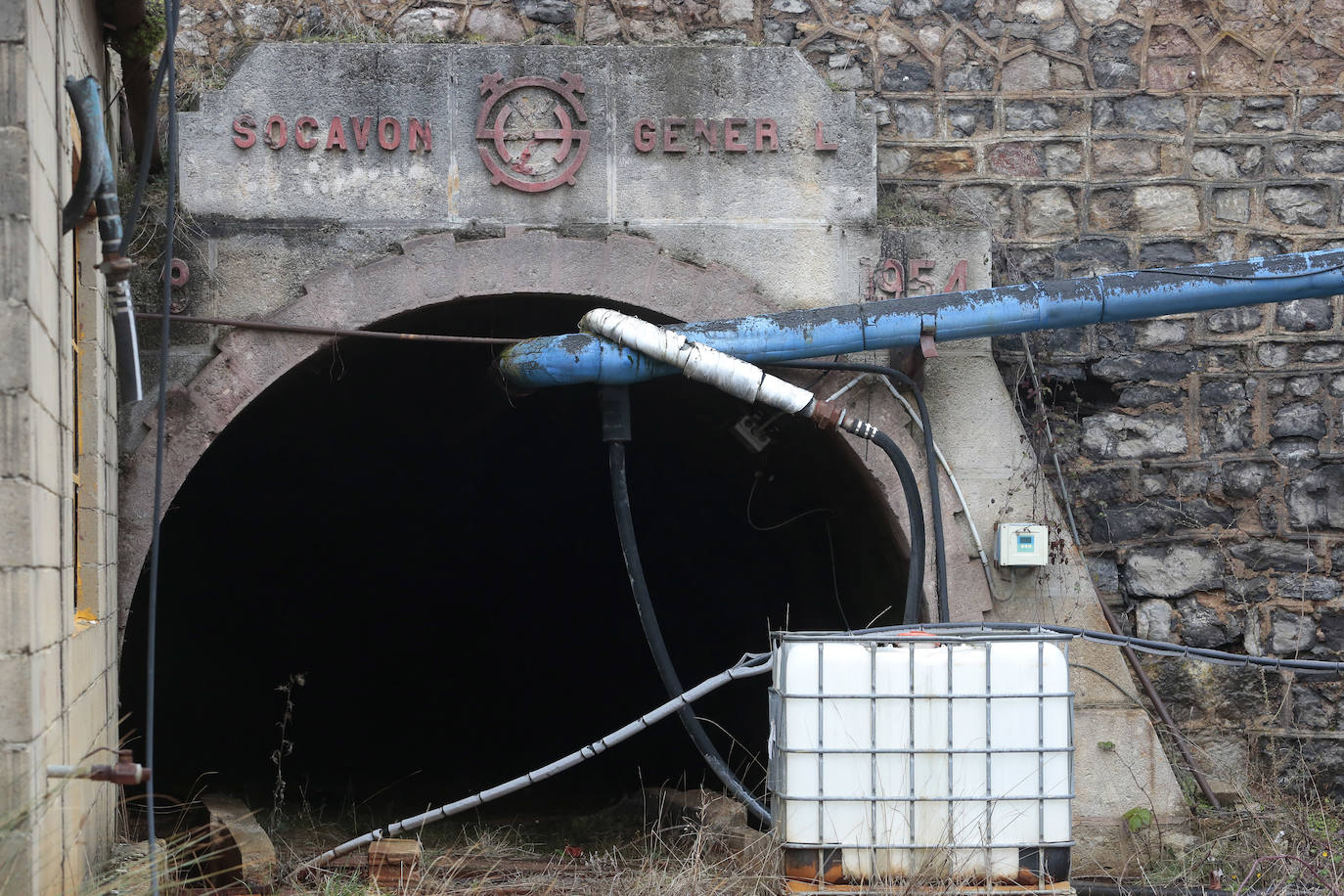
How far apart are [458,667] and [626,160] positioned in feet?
17.6

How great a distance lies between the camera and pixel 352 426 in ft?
29.0

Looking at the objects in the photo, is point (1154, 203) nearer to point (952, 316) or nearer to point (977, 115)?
point (977, 115)

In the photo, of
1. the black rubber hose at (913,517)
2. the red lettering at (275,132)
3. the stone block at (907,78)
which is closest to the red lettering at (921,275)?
the black rubber hose at (913,517)

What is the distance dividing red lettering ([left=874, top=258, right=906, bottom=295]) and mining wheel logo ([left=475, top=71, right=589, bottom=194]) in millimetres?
1354

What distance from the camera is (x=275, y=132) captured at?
5684mm

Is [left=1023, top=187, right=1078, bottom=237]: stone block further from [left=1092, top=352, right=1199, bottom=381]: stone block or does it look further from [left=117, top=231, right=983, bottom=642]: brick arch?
[left=117, top=231, right=983, bottom=642]: brick arch

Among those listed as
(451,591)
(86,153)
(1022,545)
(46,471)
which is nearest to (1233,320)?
(1022,545)

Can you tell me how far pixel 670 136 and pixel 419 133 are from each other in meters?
1.05

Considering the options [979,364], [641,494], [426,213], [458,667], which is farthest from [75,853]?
[458,667]

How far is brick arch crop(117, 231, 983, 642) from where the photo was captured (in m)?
5.45

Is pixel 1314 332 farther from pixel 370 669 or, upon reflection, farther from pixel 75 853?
pixel 370 669

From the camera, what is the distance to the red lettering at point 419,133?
5762 millimetres

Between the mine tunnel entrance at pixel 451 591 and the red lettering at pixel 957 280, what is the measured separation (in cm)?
214

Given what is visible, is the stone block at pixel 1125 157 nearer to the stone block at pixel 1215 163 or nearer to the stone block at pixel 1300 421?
the stone block at pixel 1215 163
